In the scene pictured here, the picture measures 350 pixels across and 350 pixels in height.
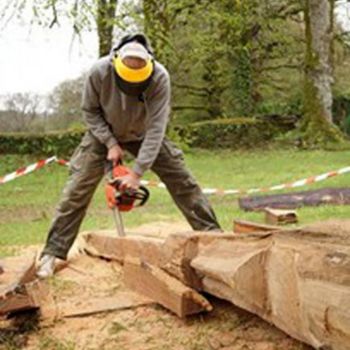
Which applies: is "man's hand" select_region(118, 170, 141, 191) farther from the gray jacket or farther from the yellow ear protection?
the yellow ear protection

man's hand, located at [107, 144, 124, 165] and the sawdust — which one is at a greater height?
man's hand, located at [107, 144, 124, 165]

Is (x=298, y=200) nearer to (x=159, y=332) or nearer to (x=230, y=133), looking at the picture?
(x=159, y=332)

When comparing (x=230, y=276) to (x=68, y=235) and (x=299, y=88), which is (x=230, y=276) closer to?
(x=68, y=235)

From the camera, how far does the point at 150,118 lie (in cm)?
424

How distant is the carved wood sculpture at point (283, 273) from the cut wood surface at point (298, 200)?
17.4 ft

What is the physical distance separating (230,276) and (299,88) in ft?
81.1

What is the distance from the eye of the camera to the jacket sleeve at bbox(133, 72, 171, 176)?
4180mm

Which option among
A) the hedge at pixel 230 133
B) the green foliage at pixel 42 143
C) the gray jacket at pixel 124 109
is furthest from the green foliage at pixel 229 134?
the gray jacket at pixel 124 109

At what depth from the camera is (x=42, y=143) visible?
20.2 m

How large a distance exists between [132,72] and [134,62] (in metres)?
0.06

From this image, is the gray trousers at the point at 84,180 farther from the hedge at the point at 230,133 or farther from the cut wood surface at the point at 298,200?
the hedge at the point at 230,133

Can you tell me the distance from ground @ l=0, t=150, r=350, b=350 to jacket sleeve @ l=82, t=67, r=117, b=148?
944mm

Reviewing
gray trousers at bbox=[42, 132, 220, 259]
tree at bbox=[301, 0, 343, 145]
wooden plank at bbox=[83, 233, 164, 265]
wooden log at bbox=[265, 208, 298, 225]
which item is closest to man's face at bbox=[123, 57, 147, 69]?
gray trousers at bbox=[42, 132, 220, 259]

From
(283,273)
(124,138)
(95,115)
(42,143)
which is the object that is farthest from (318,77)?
(283,273)
